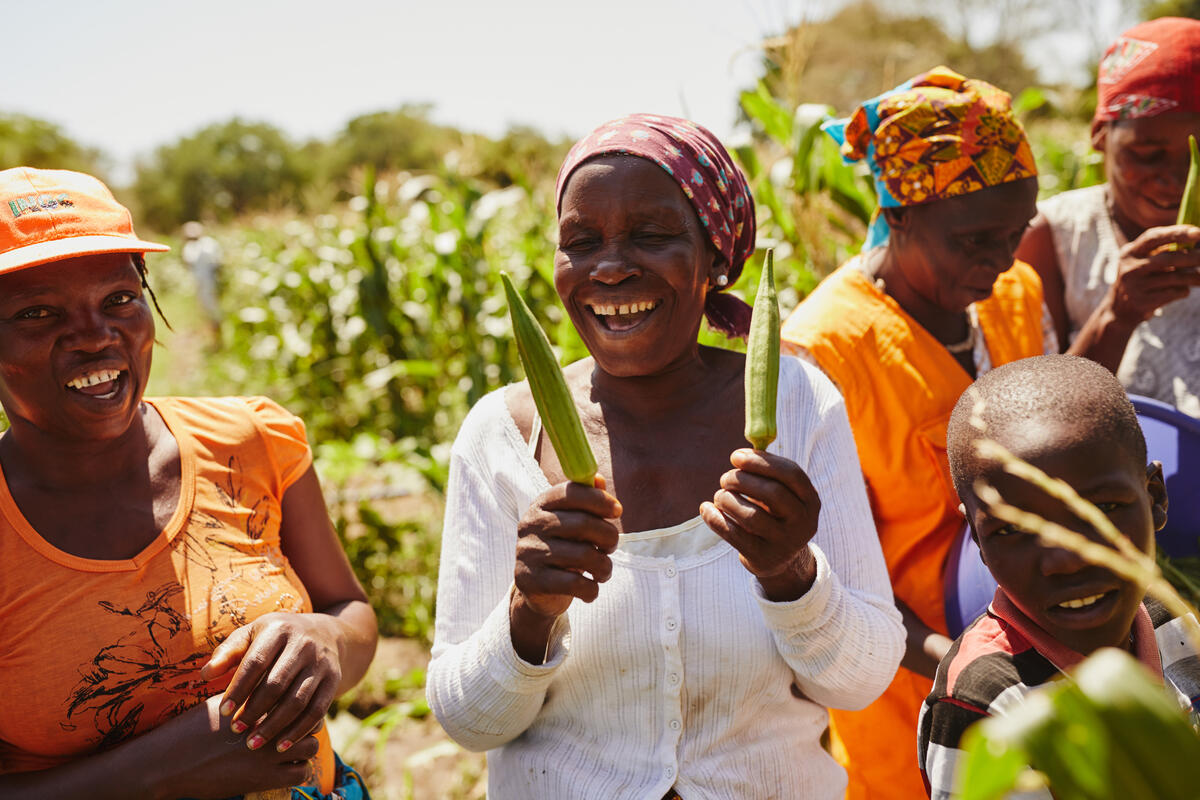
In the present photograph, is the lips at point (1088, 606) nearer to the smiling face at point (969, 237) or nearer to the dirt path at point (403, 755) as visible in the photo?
the smiling face at point (969, 237)

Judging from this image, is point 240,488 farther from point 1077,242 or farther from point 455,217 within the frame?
point 455,217

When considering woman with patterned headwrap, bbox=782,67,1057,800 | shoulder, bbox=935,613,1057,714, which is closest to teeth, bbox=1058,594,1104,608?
shoulder, bbox=935,613,1057,714

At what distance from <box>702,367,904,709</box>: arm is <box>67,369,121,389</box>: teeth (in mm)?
1278

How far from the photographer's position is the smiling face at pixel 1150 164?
2328mm

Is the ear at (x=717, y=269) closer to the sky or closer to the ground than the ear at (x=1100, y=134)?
closer to the sky

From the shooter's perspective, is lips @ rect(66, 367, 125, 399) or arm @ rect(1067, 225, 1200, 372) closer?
lips @ rect(66, 367, 125, 399)

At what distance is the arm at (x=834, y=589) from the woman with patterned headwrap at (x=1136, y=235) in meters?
0.92

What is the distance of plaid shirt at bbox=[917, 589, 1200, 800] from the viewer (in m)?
1.23

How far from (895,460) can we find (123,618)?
1.66 m

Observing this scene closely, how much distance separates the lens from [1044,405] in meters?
1.27

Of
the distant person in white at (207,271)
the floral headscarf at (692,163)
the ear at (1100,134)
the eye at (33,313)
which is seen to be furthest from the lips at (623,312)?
the distant person in white at (207,271)

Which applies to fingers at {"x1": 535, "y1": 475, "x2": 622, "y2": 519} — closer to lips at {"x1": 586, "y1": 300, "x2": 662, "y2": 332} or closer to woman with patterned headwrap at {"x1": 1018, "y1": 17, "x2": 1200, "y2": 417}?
lips at {"x1": 586, "y1": 300, "x2": 662, "y2": 332}

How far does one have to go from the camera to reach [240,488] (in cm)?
187

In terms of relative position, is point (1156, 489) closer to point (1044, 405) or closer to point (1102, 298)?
point (1044, 405)
